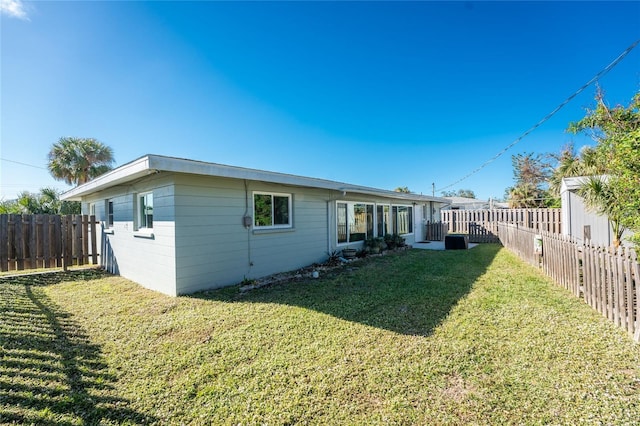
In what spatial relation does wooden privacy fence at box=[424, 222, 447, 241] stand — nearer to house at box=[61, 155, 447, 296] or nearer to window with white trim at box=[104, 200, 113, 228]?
house at box=[61, 155, 447, 296]

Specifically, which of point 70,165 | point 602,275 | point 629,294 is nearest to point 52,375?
point 629,294

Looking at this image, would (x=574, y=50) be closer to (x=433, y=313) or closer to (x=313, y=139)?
(x=433, y=313)

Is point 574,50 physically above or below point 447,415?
above

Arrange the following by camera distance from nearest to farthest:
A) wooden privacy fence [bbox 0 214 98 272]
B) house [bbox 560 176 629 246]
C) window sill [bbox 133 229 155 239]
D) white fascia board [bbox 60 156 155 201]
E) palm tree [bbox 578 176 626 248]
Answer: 1. white fascia board [bbox 60 156 155 201]
2. window sill [bbox 133 229 155 239]
3. palm tree [bbox 578 176 626 248]
4. wooden privacy fence [bbox 0 214 98 272]
5. house [bbox 560 176 629 246]

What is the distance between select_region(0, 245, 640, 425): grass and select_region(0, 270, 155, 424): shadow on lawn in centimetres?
2

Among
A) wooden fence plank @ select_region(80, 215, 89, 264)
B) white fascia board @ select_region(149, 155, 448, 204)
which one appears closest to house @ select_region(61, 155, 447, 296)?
white fascia board @ select_region(149, 155, 448, 204)

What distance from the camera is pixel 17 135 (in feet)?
48.3

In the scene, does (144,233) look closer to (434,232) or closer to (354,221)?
(354,221)

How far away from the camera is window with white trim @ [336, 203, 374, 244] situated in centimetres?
1021

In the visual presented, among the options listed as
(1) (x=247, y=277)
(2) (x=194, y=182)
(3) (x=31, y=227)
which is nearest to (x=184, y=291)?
(1) (x=247, y=277)

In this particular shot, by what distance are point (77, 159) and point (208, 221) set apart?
16644mm

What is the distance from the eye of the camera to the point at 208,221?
5957 millimetres

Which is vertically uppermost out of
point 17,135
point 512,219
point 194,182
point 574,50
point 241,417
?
point 574,50

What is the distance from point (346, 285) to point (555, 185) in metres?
17.0
